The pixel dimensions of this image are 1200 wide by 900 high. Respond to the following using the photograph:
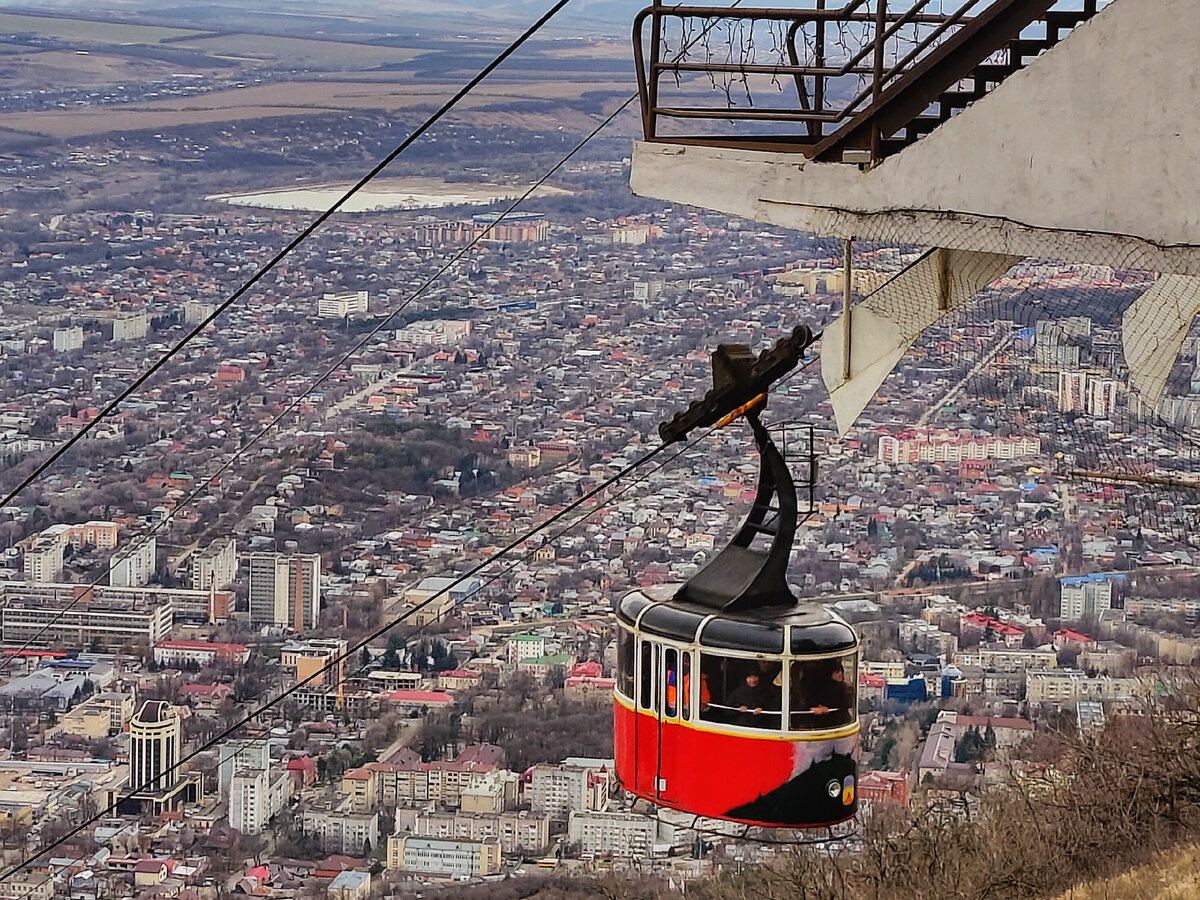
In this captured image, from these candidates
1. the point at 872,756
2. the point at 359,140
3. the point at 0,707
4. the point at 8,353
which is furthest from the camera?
the point at 359,140

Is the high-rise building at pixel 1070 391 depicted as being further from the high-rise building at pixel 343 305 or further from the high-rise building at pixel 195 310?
the high-rise building at pixel 195 310

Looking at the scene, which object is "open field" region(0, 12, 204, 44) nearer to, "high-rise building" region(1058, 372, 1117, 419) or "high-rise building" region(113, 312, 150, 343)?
"high-rise building" region(113, 312, 150, 343)

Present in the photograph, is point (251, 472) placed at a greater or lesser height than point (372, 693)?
greater

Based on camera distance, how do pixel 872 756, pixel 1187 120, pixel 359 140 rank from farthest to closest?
pixel 359 140 → pixel 872 756 → pixel 1187 120

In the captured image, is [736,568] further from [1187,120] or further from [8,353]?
[8,353]

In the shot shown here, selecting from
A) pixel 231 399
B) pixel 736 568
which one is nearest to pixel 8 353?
pixel 231 399

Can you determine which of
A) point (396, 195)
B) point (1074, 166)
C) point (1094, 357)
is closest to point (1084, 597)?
point (1094, 357)

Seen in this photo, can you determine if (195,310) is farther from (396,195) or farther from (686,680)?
(686,680)
